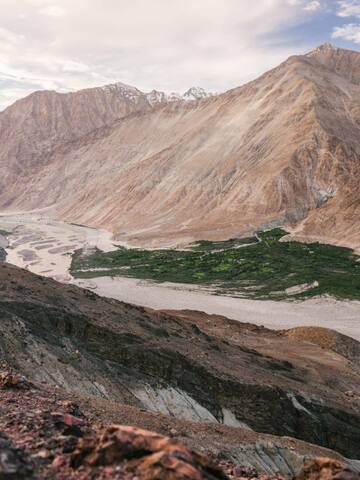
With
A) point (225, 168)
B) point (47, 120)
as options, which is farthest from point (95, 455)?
point (47, 120)

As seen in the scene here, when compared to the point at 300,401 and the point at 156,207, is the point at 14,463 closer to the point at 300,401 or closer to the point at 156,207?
the point at 300,401

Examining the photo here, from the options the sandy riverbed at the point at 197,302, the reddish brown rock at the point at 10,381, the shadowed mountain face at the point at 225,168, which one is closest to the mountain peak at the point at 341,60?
the shadowed mountain face at the point at 225,168

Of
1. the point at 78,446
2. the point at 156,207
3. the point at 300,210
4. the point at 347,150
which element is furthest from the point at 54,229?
the point at 78,446

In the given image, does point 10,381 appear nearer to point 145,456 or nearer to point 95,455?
point 95,455

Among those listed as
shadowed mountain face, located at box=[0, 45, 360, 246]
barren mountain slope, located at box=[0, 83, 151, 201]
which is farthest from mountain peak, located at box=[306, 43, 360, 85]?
barren mountain slope, located at box=[0, 83, 151, 201]

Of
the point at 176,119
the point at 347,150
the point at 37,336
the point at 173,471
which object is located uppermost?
the point at 176,119

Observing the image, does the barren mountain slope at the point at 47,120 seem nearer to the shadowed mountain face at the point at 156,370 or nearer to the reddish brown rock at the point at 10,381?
the shadowed mountain face at the point at 156,370

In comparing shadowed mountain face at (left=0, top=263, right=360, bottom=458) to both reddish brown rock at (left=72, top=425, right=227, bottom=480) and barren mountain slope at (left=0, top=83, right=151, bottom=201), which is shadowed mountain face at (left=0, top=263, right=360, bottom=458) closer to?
reddish brown rock at (left=72, top=425, right=227, bottom=480)
